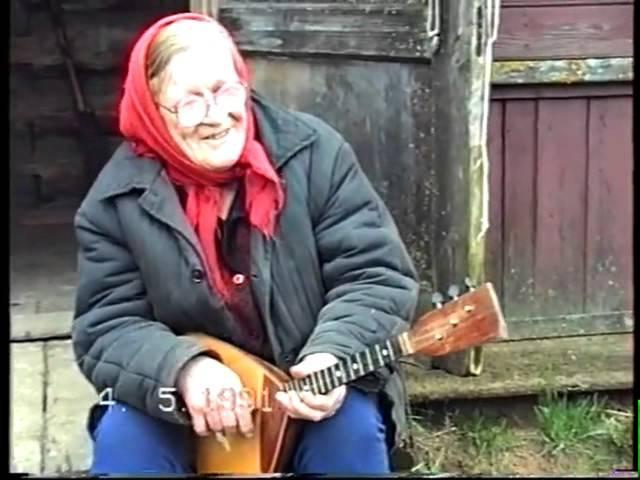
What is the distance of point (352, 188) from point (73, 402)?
135cm

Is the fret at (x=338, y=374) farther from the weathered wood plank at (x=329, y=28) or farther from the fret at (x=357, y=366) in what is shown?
the weathered wood plank at (x=329, y=28)

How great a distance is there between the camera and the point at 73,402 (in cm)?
351

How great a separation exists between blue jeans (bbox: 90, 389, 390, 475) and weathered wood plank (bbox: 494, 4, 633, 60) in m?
1.39

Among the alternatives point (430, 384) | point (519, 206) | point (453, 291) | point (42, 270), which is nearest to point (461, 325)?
point (453, 291)

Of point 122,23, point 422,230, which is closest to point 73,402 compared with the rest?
point 422,230

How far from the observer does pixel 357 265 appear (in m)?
2.41

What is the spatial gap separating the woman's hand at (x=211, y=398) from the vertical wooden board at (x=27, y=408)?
758 mm

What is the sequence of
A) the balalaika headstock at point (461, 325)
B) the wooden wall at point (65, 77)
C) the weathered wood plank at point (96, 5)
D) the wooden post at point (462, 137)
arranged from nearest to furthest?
the balalaika headstock at point (461, 325) → the wooden post at point (462, 137) → the wooden wall at point (65, 77) → the weathered wood plank at point (96, 5)

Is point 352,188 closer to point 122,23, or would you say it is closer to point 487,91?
point 487,91

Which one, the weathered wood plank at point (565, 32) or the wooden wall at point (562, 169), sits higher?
the weathered wood plank at point (565, 32)

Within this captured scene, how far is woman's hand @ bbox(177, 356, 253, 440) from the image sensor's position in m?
2.31

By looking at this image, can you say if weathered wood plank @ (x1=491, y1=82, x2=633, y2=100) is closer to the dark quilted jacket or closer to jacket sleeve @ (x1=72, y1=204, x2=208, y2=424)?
the dark quilted jacket

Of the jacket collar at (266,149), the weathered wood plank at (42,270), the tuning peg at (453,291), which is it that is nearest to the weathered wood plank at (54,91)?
the weathered wood plank at (42,270)

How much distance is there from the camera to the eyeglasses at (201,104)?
93.3 inches
